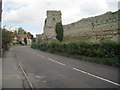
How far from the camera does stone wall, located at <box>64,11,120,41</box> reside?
23250 millimetres

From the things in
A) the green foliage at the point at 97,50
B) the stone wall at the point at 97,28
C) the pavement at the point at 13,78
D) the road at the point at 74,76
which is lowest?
the pavement at the point at 13,78

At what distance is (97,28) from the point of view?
27109 millimetres

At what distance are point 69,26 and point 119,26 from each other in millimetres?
16605

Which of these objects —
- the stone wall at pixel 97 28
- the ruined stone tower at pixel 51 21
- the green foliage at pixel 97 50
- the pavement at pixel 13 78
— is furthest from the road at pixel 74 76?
the ruined stone tower at pixel 51 21

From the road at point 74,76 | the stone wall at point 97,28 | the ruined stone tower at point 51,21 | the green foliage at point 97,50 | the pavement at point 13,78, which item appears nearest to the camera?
the road at point 74,76

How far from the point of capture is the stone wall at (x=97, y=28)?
76.3 feet

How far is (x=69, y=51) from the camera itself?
2628cm

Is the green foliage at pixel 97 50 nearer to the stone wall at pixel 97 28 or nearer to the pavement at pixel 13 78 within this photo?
the stone wall at pixel 97 28

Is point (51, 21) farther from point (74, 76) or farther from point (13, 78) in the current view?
point (74, 76)

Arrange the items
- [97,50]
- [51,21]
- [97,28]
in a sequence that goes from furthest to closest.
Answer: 1. [51,21]
2. [97,28]
3. [97,50]

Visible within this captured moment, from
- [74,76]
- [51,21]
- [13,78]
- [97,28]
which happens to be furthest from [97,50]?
[51,21]

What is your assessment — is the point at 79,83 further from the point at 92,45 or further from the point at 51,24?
the point at 51,24

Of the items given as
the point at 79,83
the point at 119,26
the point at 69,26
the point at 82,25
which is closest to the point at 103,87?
the point at 79,83

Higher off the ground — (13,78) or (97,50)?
(97,50)
